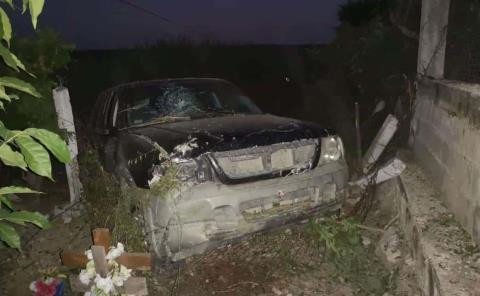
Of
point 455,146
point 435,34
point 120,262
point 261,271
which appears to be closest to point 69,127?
point 120,262

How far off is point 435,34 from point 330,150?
2521 mm

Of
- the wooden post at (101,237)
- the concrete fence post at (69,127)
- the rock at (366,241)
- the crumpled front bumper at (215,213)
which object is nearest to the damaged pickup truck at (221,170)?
the crumpled front bumper at (215,213)

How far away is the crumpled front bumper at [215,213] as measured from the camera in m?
2.99

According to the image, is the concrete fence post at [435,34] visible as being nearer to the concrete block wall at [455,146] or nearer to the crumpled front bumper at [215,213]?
the concrete block wall at [455,146]

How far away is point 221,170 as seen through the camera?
312 cm

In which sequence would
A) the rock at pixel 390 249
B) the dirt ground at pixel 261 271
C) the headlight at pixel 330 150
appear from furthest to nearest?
the headlight at pixel 330 150 → the rock at pixel 390 249 → the dirt ground at pixel 261 271

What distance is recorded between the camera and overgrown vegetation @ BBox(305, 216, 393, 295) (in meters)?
3.24

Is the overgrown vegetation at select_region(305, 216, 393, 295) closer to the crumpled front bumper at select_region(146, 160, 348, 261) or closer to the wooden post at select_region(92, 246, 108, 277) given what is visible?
the crumpled front bumper at select_region(146, 160, 348, 261)

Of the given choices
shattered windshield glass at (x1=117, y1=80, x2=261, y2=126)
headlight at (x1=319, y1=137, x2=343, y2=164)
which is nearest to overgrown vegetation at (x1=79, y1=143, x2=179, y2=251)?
shattered windshield glass at (x1=117, y1=80, x2=261, y2=126)

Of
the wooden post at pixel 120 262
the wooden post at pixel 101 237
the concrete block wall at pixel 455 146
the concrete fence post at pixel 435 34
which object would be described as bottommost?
the wooden post at pixel 120 262

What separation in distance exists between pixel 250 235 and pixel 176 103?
1.79 meters

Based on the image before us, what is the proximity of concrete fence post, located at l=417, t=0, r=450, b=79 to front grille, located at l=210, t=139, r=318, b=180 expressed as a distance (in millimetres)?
2487

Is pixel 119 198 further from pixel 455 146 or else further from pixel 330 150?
pixel 455 146

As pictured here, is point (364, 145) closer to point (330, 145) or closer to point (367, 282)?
point (330, 145)
